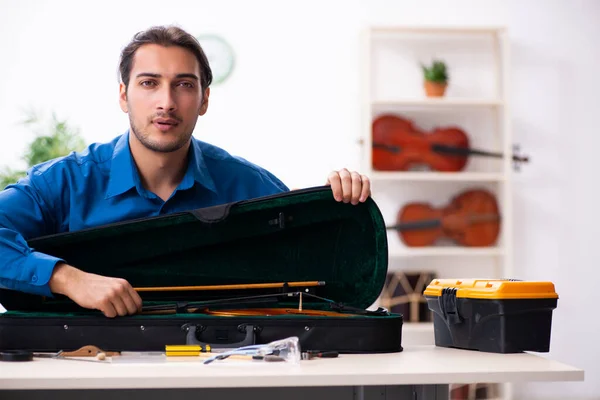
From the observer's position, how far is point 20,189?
2.28m

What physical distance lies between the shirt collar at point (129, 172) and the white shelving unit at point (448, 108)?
2231 mm

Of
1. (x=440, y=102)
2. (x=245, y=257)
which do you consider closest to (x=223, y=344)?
(x=245, y=257)

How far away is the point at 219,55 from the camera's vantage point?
4863mm

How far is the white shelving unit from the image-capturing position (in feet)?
15.5

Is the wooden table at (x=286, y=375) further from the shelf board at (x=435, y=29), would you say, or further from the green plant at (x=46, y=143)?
the shelf board at (x=435, y=29)

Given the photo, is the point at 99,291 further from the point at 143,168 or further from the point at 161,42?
the point at 161,42

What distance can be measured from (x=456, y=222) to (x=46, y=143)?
2.50 m

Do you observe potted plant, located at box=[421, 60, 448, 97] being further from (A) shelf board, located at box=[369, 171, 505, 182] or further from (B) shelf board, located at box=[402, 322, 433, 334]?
(B) shelf board, located at box=[402, 322, 433, 334]

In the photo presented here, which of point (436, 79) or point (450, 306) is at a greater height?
point (436, 79)

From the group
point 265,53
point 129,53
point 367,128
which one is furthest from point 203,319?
point 265,53

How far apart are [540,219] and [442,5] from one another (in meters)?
1.49

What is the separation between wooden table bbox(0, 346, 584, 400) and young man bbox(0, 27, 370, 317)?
1.82 feet

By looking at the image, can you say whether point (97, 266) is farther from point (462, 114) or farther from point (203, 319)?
point (462, 114)

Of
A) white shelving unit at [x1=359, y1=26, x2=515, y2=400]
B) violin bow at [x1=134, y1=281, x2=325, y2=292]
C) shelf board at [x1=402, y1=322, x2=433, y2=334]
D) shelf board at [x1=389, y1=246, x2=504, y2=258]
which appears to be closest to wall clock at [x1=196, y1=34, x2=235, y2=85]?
white shelving unit at [x1=359, y1=26, x2=515, y2=400]
